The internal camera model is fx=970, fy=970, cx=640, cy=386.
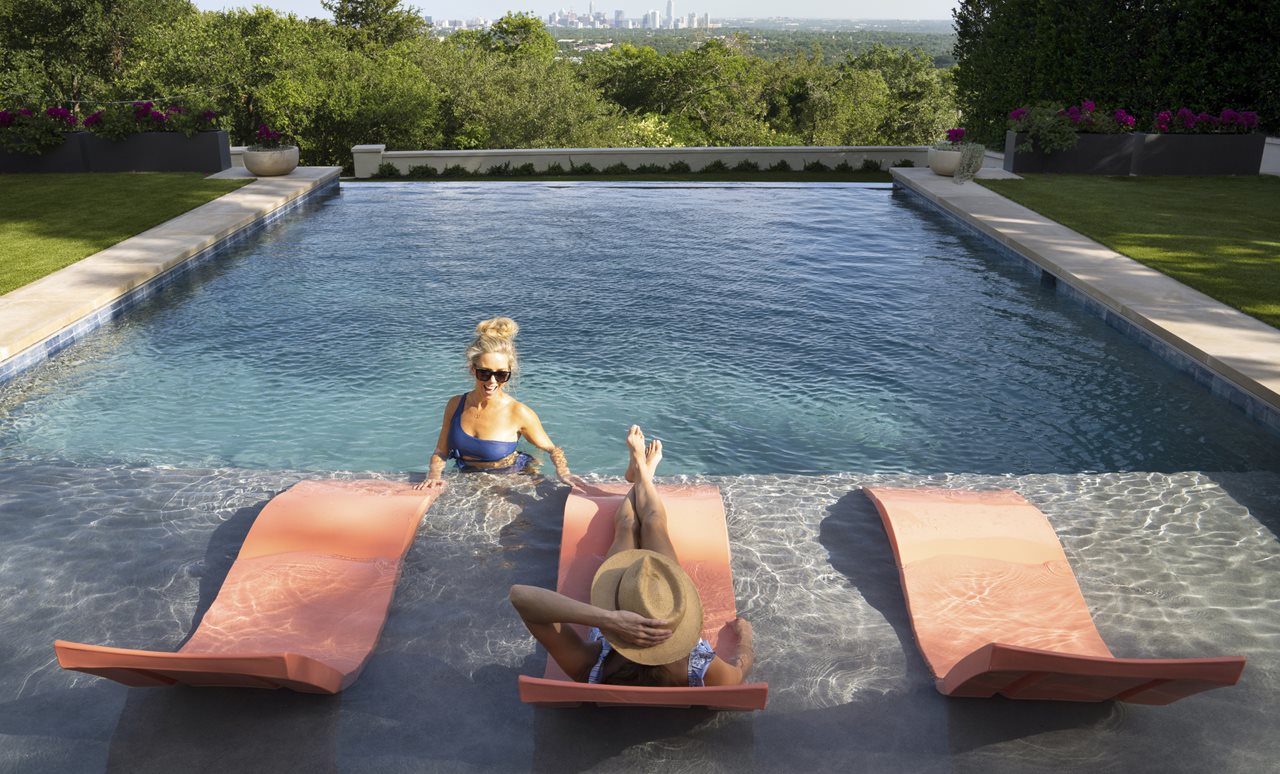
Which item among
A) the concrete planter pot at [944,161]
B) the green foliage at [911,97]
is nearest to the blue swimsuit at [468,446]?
the concrete planter pot at [944,161]

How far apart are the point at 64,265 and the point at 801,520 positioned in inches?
357

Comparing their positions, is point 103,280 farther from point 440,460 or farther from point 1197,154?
point 1197,154

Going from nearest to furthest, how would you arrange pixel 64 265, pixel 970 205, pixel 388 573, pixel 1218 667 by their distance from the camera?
pixel 1218 667 < pixel 388 573 < pixel 64 265 < pixel 970 205

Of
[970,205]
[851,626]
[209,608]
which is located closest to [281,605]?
[209,608]

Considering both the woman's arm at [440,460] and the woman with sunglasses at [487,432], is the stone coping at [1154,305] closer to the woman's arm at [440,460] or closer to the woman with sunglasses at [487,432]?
the woman with sunglasses at [487,432]

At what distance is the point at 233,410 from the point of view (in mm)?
7422

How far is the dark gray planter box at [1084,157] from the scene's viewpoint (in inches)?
690

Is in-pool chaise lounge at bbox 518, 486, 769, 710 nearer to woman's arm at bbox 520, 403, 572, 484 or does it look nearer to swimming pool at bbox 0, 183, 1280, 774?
swimming pool at bbox 0, 183, 1280, 774

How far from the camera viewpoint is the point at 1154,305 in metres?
8.77

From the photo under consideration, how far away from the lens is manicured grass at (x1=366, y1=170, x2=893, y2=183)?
19.4 m

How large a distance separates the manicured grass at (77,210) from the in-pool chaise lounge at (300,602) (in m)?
6.79

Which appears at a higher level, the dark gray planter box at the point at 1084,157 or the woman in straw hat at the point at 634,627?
the dark gray planter box at the point at 1084,157

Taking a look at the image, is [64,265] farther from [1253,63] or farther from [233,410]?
[1253,63]

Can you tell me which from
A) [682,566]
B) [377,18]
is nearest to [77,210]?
[682,566]
